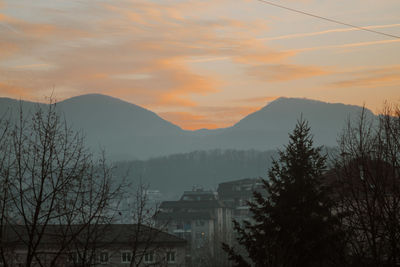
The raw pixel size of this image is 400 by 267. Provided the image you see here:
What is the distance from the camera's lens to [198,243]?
320ft

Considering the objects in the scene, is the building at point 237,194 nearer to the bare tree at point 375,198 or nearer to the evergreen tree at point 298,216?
the evergreen tree at point 298,216

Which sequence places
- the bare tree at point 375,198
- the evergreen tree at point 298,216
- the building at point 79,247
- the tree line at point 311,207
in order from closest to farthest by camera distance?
the building at point 79,247, the bare tree at point 375,198, the tree line at point 311,207, the evergreen tree at point 298,216

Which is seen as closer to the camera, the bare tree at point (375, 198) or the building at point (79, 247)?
Result: the building at point (79, 247)

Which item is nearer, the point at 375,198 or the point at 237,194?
the point at 375,198

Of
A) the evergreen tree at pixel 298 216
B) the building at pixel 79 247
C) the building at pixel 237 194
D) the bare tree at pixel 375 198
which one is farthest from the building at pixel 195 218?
the building at pixel 79 247

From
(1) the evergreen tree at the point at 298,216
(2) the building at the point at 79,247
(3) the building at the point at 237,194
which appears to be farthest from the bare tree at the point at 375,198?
(3) the building at the point at 237,194

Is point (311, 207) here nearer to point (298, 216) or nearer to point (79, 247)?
point (298, 216)

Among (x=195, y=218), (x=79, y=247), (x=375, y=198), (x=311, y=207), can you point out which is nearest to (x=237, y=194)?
(x=195, y=218)

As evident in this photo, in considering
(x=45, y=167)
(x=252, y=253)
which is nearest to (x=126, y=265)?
(x=252, y=253)

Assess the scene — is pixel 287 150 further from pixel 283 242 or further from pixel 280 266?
pixel 280 266

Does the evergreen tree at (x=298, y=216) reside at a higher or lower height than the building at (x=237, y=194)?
lower

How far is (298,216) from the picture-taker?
21297 millimetres

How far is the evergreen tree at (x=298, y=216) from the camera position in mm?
20453

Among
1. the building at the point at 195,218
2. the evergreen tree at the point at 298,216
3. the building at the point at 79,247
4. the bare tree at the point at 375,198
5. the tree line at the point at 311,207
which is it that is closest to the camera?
the building at the point at 79,247
